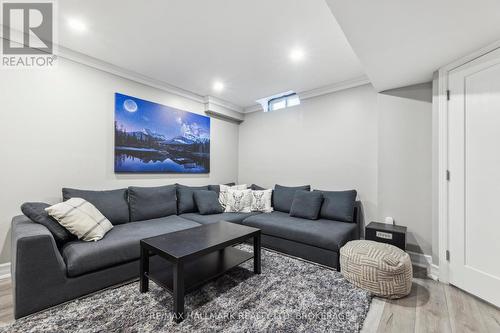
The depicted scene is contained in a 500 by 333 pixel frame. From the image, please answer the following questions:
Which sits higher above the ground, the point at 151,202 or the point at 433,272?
the point at 151,202

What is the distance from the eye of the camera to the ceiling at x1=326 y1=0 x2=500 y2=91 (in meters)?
1.46

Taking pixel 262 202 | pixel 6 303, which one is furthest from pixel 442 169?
pixel 6 303

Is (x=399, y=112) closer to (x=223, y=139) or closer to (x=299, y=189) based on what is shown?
(x=299, y=189)

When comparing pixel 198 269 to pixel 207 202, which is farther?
pixel 207 202

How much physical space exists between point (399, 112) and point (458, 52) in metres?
0.88

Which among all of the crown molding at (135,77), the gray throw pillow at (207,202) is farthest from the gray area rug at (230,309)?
the crown molding at (135,77)

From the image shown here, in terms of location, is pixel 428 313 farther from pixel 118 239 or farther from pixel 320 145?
pixel 118 239

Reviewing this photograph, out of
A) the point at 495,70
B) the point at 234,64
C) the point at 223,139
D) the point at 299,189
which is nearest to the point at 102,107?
the point at 234,64

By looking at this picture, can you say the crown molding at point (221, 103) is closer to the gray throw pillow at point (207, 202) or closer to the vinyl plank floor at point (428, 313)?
the gray throw pillow at point (207, 202)

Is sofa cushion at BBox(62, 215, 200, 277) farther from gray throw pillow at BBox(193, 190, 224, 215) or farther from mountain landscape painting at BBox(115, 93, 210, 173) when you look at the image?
mountain landscape painting at BBox(115, 93, 210, 173)

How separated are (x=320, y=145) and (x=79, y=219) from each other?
339 centimetres

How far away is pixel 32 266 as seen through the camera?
5.22 feet

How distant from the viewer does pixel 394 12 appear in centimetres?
152

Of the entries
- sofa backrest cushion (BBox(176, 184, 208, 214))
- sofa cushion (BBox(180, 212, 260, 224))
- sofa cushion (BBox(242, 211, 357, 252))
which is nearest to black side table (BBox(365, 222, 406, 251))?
sofa cushion (BBox(242, 211, 357, 252))
